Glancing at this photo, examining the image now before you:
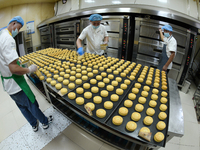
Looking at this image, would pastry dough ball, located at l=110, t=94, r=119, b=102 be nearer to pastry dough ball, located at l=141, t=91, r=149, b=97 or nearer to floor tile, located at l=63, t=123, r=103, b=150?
pastry dough ball, located at l=141, t=91, r=149, b=97

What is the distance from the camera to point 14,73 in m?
1.04

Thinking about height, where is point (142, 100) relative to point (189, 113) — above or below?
above

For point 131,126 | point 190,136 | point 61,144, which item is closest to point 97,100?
point 131,126

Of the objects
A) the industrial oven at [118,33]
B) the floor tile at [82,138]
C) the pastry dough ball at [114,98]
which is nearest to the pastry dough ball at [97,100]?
the pastry dough ball at [114,98]

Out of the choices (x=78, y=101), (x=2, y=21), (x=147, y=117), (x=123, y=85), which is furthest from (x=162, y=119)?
(x=2, y=21)

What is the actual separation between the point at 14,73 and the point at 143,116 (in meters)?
1.37

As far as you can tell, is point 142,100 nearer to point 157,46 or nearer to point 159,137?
point 159,137

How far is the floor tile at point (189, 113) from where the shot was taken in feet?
6.03

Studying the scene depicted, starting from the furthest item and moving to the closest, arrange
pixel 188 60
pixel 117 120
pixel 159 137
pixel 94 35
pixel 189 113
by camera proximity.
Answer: pixel 188 60 → pixel 94 35 → pixel 189 113 → pixel 117 120 → pixel 159 137

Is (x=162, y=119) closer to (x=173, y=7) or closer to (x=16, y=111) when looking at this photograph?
(x=16, y=111)

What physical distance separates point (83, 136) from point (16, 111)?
1491 mm

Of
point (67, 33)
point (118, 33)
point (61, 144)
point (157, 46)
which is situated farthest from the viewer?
point (67, 33)

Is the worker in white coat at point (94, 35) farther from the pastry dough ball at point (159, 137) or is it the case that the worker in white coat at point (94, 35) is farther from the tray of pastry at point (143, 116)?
the pastry dough ball at point (159, 137)

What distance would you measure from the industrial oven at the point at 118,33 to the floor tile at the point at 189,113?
2.08m
